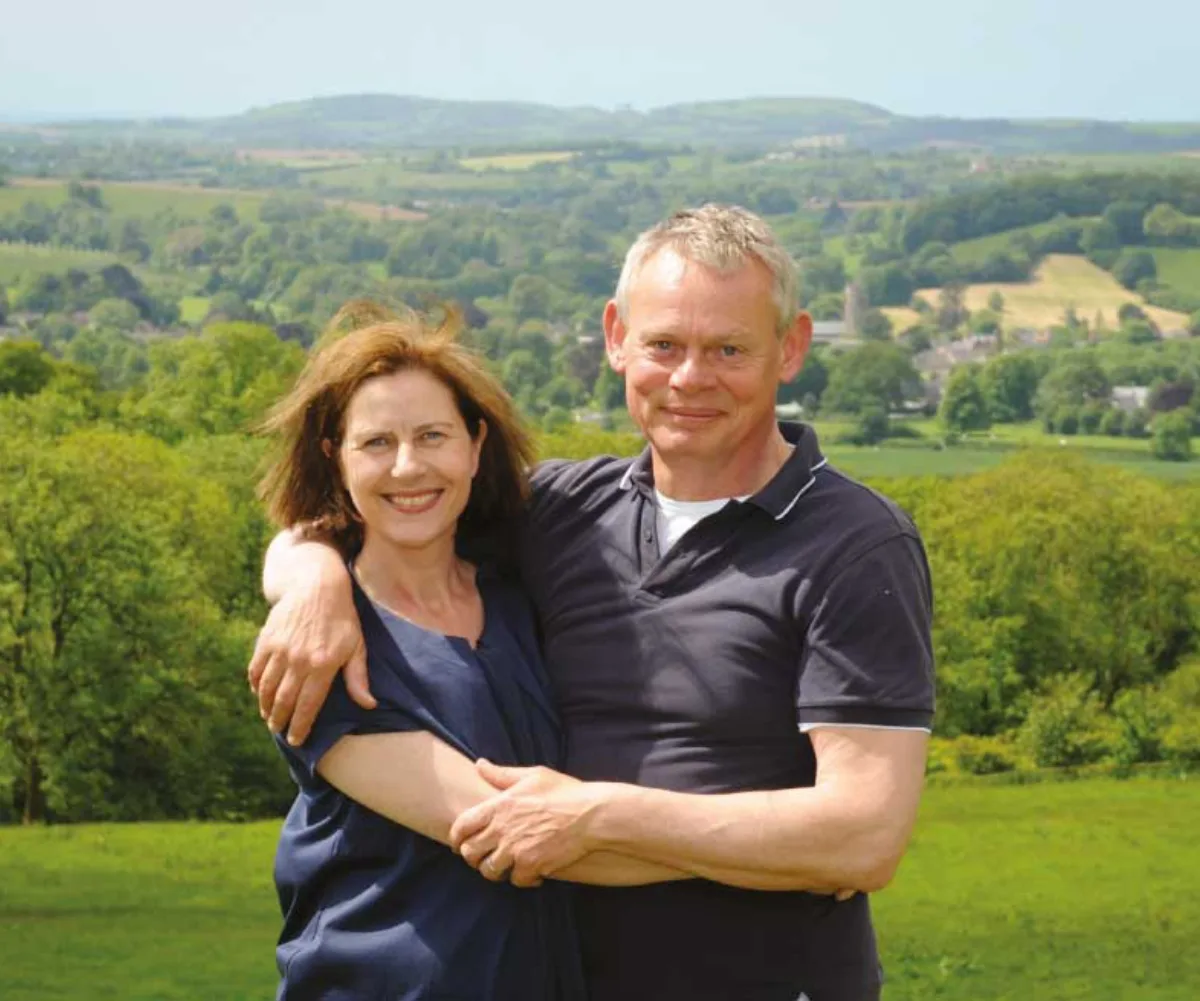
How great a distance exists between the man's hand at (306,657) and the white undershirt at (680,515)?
0.76 meters

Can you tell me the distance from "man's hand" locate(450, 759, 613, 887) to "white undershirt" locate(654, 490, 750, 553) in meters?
0.72

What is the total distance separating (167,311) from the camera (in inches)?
6457

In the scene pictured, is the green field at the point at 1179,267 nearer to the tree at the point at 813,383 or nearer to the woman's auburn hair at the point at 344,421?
the tree at the point at 813,383

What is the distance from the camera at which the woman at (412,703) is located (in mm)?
4609

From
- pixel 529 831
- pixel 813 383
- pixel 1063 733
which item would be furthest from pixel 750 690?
pixel 813 383

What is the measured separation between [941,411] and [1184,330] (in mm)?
50580

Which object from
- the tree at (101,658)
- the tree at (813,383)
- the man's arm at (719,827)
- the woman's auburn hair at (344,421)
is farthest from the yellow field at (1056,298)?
the man's arm at (719,827)

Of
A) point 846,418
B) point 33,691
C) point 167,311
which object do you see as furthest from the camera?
point 167,311

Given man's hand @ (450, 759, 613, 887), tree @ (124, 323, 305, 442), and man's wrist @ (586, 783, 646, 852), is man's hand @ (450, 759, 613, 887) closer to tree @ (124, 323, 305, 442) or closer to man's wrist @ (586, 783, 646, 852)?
man's wrist @ (586, 783, 646, 852)

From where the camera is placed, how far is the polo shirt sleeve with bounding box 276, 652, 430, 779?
15.4 ft

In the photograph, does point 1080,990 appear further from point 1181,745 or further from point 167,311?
point 167,311

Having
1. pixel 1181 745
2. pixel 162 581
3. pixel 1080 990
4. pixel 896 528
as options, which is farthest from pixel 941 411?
pixel 896 528

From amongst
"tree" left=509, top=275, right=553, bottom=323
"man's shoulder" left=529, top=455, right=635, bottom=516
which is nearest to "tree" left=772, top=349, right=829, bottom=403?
"tree" left=509, top=275, right=553, bottom=323

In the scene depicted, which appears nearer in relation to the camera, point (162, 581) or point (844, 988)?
point (844, 988)
